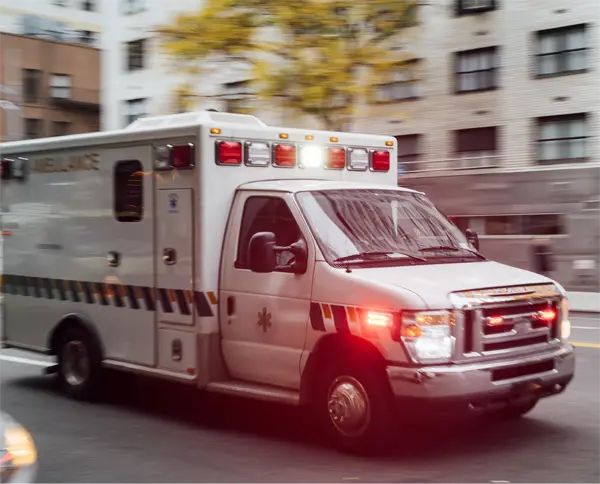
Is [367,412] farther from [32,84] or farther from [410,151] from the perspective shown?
[32,84]

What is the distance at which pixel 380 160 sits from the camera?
9383 millimetres

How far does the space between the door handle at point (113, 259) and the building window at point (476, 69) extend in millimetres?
19364

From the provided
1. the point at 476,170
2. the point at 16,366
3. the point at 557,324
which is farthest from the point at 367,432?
the point at 476,170

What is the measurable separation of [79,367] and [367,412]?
3919mm

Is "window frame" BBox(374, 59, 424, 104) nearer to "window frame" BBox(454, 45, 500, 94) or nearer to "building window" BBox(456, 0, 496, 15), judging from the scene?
"window frame" BBox(454, 45, 500, 94)

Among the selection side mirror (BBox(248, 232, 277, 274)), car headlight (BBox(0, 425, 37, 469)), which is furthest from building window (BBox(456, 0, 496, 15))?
car headlight (BBox(0, 425, 37, 469))

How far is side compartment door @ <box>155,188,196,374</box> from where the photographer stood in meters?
8.13

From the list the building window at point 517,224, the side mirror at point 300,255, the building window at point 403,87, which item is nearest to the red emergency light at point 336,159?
the side mirror at point 300,255

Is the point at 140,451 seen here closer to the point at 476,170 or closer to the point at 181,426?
the point at 181,426

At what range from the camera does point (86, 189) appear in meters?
9.40

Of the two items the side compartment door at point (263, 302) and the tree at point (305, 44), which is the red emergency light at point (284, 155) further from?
the tree at point (305, 44)

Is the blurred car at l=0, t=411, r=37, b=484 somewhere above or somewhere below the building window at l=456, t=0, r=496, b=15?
below

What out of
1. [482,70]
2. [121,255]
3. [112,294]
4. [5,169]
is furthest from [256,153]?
[482,70]

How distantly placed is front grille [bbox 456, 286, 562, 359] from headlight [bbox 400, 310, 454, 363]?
101 mm
